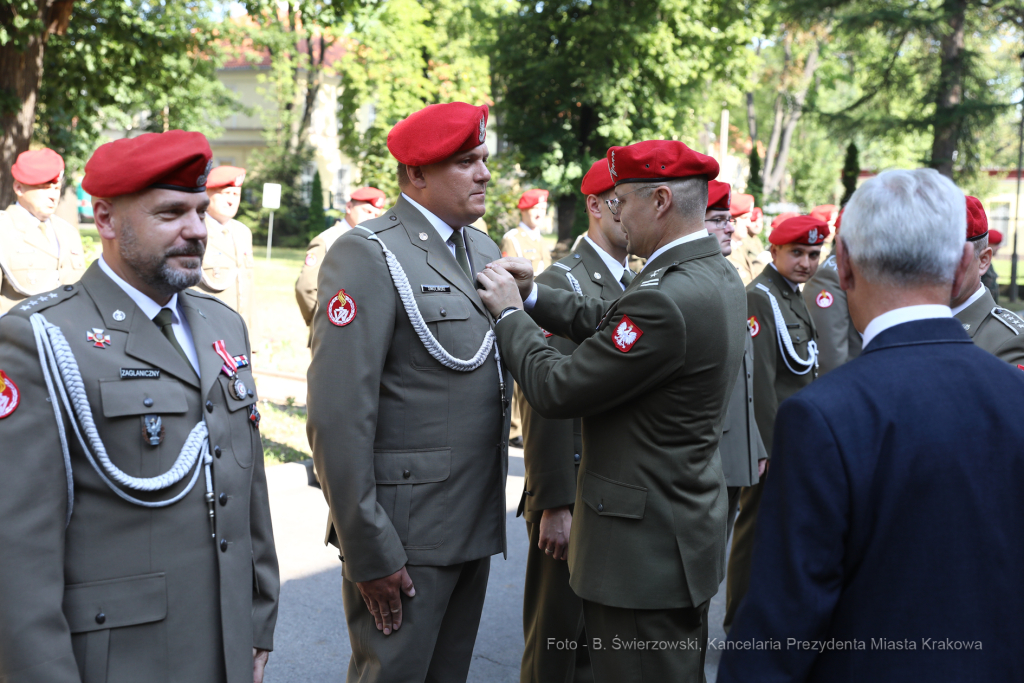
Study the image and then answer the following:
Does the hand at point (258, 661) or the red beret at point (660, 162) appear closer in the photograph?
the hand at point (258, 661)

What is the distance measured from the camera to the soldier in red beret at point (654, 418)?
254 centimetres

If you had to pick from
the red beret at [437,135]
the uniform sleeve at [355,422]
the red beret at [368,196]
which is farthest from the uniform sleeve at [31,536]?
the red beret at [368,196]

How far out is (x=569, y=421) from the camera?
11.2 feet

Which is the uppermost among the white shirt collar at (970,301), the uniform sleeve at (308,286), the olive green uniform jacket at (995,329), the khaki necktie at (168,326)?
the khaki necktie at (168,326)

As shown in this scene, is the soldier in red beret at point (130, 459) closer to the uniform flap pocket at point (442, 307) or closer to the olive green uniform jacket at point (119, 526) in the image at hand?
the olive green uniform jacket at point (119, 526)

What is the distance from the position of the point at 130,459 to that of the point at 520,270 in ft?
4.73

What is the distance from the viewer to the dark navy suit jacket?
1.56m

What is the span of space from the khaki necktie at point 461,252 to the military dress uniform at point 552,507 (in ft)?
2.07

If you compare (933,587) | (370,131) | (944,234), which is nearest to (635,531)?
(933,587)

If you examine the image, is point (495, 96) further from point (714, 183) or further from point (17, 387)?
point (17, 387)

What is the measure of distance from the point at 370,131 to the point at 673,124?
8.83 m

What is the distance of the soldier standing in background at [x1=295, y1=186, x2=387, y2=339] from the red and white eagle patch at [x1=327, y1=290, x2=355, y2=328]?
391cm

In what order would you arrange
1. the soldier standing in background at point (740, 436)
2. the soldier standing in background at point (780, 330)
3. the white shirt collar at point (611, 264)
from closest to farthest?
the white shirt collar at point (611, 264), the soldier standing in background at point (740, 436), the soldier standing in background at point (780, 330)

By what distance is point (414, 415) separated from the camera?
2.61m
